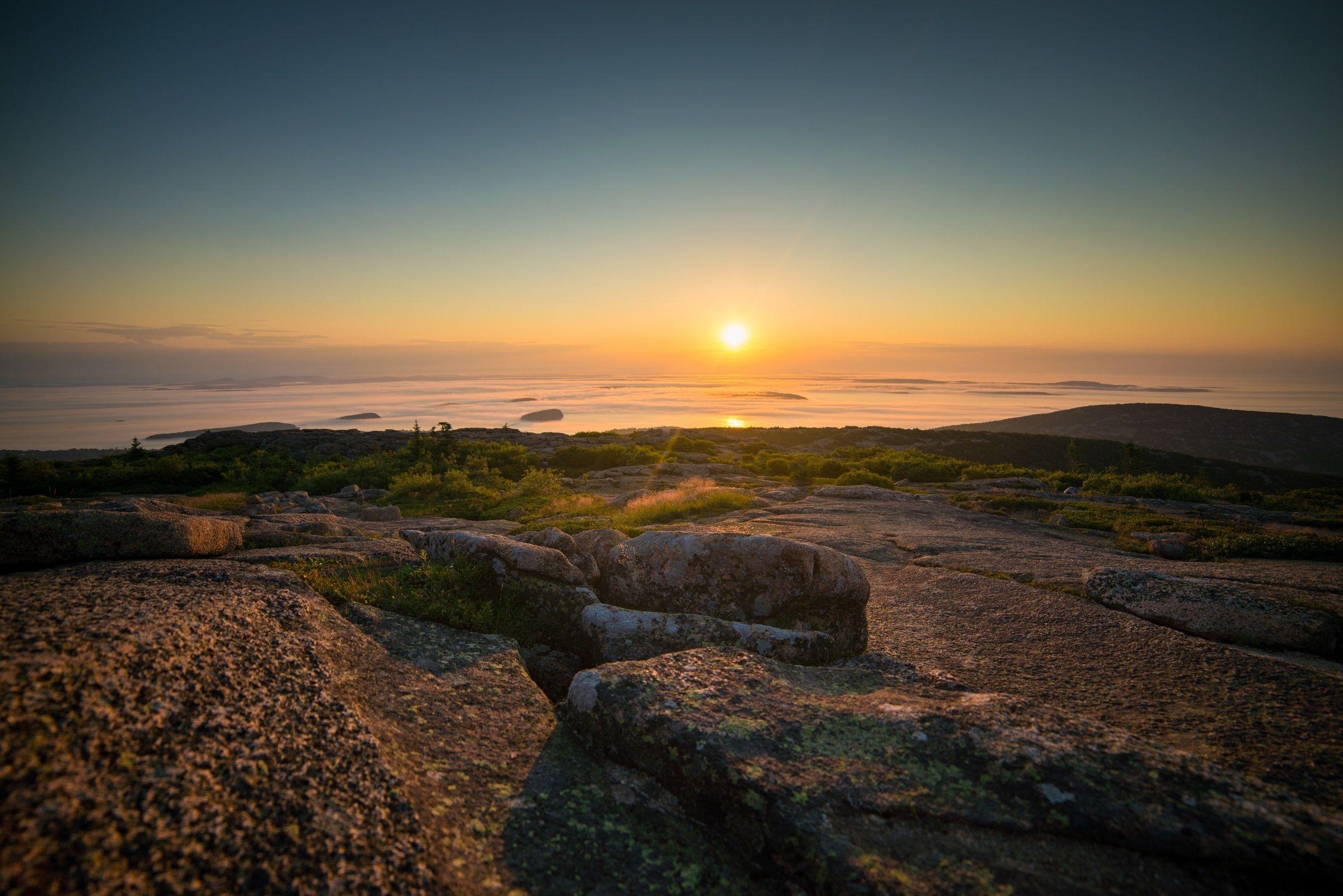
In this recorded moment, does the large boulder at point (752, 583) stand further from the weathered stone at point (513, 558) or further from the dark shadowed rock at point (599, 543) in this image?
the weathered stone at point (513, 558)

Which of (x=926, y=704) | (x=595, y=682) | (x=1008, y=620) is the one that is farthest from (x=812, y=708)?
(x=1008, y=620)

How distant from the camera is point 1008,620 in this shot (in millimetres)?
7762

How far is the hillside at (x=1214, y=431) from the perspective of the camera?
325 ft

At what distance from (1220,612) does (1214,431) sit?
146 metres

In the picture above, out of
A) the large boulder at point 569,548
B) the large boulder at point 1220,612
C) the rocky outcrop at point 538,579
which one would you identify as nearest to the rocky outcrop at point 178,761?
the rocky outcrop at point 538,579

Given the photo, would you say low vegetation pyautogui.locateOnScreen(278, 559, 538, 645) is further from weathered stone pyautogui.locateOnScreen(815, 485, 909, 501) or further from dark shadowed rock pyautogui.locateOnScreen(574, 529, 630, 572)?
weathered stone pyautogui.locateOnScreen(815, 485, 909, 501)

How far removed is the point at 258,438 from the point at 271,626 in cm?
4515

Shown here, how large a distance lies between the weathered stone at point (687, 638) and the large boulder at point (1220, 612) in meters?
4.64

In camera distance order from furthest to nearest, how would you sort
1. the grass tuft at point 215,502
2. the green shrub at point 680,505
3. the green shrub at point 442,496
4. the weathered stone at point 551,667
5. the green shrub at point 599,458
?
the green shrub at point 599,458, the green shrub at point 442,496, the grass tuft at point 215,502, the green shrub at point 680,505, the weathered stone at point 551,667

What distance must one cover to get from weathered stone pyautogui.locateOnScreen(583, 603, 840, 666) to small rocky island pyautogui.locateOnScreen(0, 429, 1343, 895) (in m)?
0.03

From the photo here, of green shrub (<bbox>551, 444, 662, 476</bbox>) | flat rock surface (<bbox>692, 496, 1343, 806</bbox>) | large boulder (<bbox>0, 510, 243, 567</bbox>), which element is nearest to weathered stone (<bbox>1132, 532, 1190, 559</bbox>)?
flat rock surface (<bbox>692, 496, 1343, 806</bbox>)

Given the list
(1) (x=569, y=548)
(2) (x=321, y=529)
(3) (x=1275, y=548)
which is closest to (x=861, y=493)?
(3) (x=1275, y=548)

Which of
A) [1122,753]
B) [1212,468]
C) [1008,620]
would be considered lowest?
[1212,468]

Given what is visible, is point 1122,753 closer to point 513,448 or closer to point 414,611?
point 414,611
